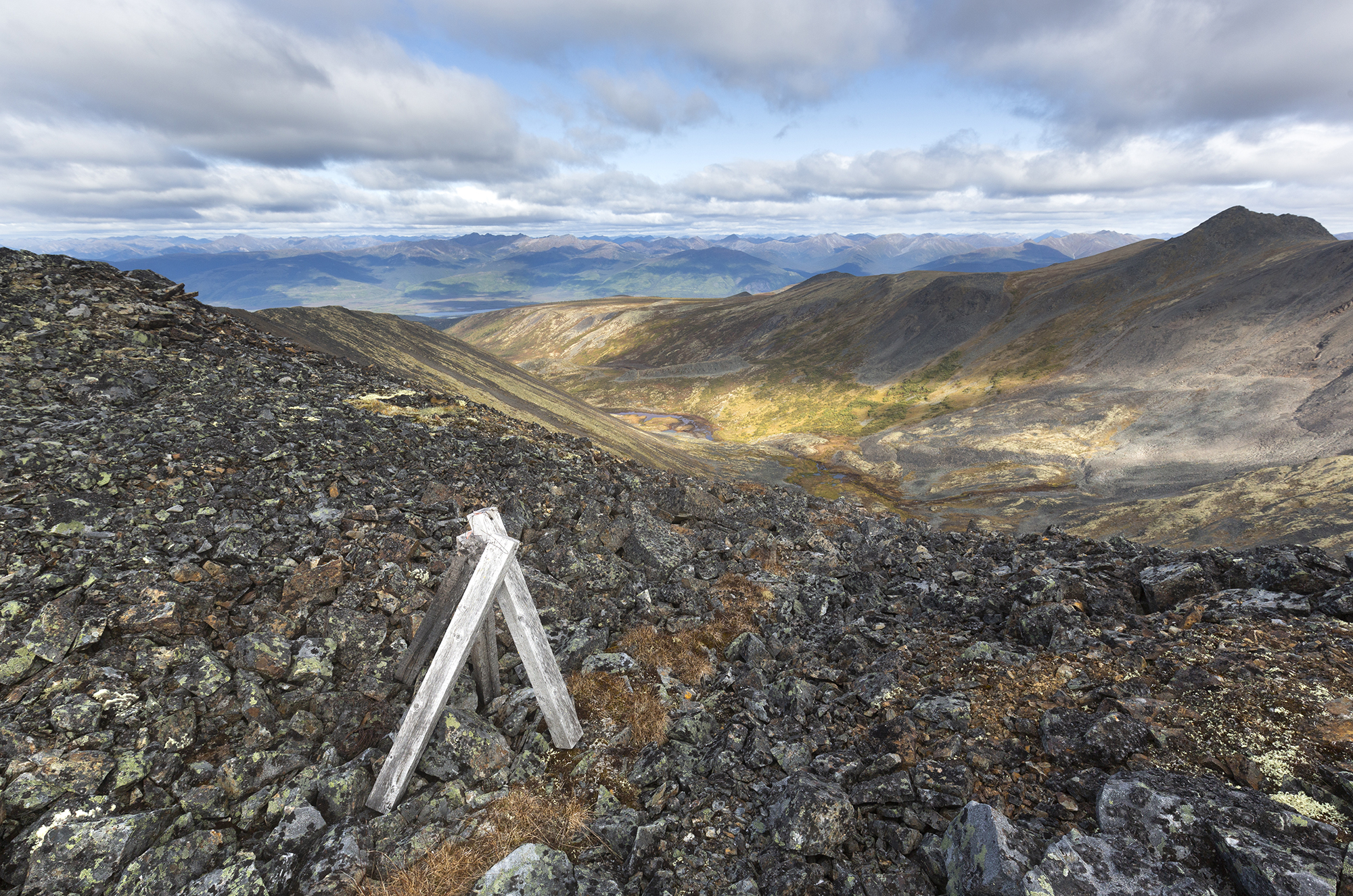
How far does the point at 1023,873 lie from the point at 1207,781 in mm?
2420

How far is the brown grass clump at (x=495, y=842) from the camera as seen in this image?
18.3ft

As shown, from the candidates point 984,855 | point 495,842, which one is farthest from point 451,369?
point 984,855

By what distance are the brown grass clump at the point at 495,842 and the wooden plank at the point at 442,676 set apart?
1.05m

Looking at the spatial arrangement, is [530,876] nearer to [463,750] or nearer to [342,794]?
[463,750]

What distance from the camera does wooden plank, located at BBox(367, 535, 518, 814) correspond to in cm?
664

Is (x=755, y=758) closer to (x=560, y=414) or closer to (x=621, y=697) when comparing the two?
(x=621, y=697)

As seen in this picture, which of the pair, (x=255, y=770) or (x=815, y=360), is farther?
(x=815, y=360)

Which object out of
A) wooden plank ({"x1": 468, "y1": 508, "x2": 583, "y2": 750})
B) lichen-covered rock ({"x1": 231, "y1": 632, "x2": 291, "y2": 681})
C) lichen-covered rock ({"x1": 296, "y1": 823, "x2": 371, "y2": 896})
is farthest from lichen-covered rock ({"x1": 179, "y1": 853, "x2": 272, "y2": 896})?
wooden plank ({"x1": 468, "y1": 508, "x2": 583, "y2": 750})

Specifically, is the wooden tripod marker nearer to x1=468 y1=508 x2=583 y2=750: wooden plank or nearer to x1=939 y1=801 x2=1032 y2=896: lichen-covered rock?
x1=468 y1=508 x2=583 y2=750: wooden plank

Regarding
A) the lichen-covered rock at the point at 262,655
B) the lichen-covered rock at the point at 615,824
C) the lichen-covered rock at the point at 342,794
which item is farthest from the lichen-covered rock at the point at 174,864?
the lichen-covered rock at the point at 615,824

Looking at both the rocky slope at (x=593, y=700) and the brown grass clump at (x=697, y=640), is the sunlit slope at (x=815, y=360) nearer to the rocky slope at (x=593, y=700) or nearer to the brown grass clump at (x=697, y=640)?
the brown grass clump at (x=697, y=640)

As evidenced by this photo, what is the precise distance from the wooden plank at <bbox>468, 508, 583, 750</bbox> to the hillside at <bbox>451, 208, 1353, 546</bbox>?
60225 mm

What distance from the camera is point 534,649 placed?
7754mm

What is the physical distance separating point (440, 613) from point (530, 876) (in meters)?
3.46
